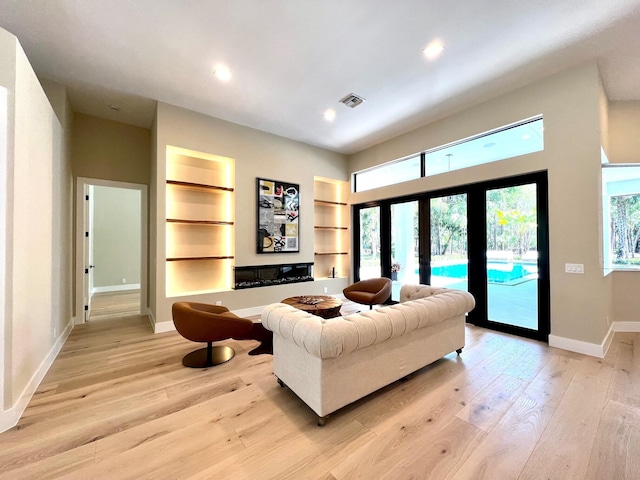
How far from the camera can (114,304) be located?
5855 millimetres

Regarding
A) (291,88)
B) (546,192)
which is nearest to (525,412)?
(546,192)

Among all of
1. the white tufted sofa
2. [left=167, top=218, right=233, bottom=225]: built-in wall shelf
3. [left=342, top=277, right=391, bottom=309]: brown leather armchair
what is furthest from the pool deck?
[left=167, top=218, right=233, bottom=225]: built-in wall shelf

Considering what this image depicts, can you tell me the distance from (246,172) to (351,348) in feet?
12.8

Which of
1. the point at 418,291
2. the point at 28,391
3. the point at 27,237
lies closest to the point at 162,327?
the point at 28,391

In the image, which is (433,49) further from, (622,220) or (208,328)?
(622,220)

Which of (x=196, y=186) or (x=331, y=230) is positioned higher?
(x=196, y=186)

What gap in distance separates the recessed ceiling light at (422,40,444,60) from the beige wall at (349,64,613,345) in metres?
1.62

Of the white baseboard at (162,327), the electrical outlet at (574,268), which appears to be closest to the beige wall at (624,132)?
the electrical outlet at (574,268)

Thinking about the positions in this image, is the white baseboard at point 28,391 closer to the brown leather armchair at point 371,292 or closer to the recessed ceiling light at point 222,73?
the recessed ceiling light at point 222,73

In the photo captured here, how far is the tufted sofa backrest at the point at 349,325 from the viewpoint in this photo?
1.80m

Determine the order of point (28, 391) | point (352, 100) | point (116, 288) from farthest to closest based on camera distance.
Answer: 1. point (116, 288)
2. point (352, 100)
3. point (28, 391)

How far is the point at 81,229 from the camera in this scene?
14.3 feet

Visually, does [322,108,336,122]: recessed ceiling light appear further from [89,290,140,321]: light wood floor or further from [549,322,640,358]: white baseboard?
[89,290,140,321]: light wood floor

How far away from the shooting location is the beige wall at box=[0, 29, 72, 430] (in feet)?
6.36
